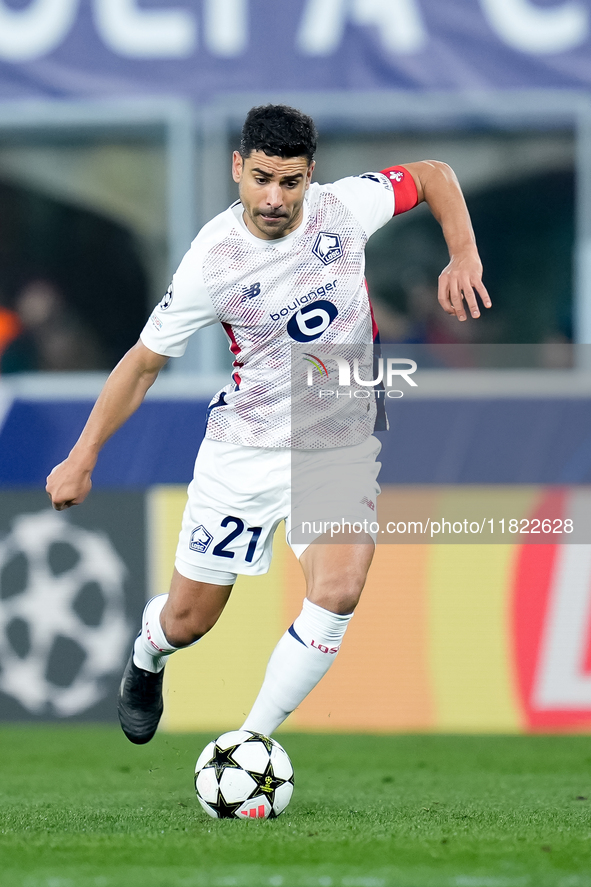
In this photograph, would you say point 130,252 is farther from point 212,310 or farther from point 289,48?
point 212,310

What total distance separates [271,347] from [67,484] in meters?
0.76

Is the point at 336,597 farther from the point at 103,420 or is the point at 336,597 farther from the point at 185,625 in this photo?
the point at 103,420

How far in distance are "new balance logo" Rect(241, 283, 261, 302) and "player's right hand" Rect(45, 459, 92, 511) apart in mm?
716

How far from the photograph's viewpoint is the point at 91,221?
27.9 feet

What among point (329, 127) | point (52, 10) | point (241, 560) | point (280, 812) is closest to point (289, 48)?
point (329, 127)

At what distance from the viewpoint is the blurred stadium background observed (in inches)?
266

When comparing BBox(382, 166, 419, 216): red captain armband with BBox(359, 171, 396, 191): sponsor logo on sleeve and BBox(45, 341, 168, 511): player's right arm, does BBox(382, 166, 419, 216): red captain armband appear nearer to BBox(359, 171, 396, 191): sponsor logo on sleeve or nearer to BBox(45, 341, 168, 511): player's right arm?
BBox(359, 171, 396, 191): sponsor logo on sleeve

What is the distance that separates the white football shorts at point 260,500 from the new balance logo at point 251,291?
513mm

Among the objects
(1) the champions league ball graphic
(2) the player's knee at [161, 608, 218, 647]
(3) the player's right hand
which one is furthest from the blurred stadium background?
(3) the player's right hand

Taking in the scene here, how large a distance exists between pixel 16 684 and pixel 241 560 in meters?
2.98

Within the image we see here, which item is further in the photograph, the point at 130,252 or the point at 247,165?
the point at 130,252

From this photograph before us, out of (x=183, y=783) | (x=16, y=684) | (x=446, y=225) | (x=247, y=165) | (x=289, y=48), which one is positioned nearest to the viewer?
(x=247, y=165)

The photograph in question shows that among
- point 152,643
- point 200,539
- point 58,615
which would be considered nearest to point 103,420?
point 200,539

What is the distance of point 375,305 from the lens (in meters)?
8.09
